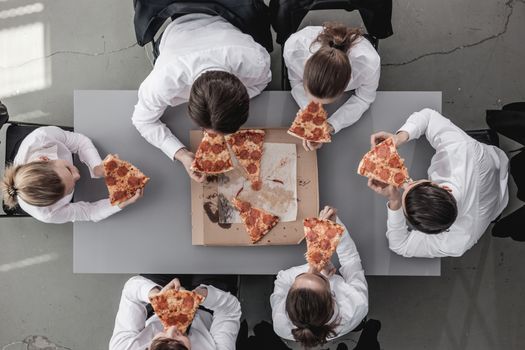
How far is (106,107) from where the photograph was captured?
2.38 meters

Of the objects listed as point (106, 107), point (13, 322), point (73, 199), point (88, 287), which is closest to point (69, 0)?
point (106, 107)

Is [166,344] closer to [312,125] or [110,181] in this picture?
[110,181]

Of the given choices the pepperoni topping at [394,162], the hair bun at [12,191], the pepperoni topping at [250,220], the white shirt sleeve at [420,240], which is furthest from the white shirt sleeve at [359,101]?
the hair bun at [12,191]

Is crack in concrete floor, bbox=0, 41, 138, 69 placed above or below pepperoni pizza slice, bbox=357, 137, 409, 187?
above

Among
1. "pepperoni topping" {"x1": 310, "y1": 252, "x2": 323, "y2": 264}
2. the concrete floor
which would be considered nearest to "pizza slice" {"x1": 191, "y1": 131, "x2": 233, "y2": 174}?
"pepperoni topping" {"x1": 310, "y1": 252, "x2": 323, "y2": 264}

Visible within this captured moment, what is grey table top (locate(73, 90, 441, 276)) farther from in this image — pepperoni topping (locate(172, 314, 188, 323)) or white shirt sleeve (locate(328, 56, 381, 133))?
pepperoni topping (locate(172, 314, 188, 323))

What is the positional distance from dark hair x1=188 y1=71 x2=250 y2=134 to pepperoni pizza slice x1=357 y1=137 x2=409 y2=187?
0.68 m

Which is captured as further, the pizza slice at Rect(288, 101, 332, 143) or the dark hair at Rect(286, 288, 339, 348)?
the pizza slice at Rect(288, 101, 332, 143)

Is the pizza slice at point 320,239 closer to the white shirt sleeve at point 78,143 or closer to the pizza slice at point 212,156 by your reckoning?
the pizza slice at point 212,156

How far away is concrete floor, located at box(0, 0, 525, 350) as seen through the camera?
332cm

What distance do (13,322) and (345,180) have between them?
272cm

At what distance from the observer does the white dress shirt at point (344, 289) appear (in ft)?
7.57

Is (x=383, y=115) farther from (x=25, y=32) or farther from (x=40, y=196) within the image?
(x=25, y=32)

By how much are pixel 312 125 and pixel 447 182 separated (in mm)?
714
